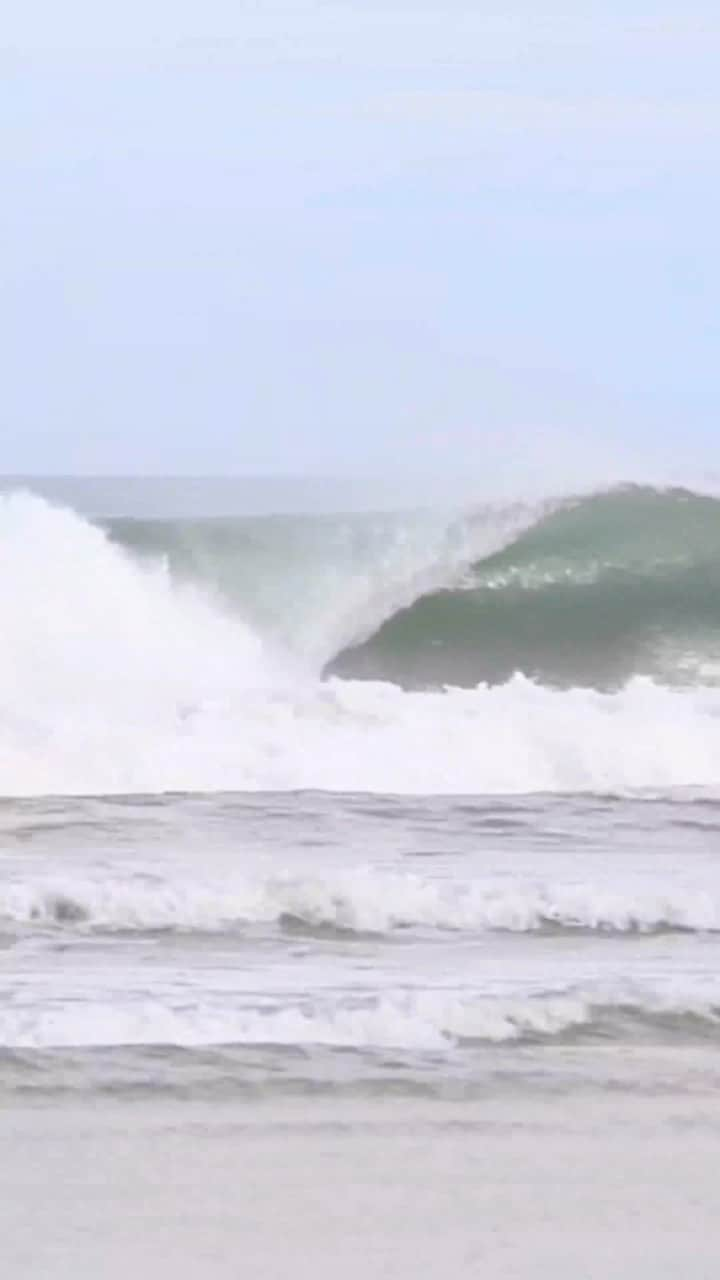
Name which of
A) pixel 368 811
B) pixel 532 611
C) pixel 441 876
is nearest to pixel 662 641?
pixel 532 611

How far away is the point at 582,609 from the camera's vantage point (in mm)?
19172

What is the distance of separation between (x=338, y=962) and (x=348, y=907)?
2.30 ft

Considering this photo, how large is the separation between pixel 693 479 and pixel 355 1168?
17.5 m

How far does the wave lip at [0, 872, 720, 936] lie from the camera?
7.96 meters

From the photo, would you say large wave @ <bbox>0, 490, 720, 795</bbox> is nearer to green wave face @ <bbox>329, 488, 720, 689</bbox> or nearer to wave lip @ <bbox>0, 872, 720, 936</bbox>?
green wave face @ <bbox>329, 488, 720, 689</bbox>

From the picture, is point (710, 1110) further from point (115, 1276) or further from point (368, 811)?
point (368, 811)

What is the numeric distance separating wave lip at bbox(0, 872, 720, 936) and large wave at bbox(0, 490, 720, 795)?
3.52 m

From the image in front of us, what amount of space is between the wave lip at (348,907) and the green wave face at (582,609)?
8649mm

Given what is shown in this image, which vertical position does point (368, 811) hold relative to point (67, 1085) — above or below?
above

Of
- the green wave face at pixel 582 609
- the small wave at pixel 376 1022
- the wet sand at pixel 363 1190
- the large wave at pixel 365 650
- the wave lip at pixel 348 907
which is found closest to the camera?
the wet sand at pixel 363 1190

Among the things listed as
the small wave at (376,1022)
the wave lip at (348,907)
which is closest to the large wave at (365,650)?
the wave lip at (348,907)

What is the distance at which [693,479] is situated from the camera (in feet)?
73.0

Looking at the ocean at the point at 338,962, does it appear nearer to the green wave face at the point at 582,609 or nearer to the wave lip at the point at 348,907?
the wave lip at the point at 348,907

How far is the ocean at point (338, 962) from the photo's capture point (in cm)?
498
